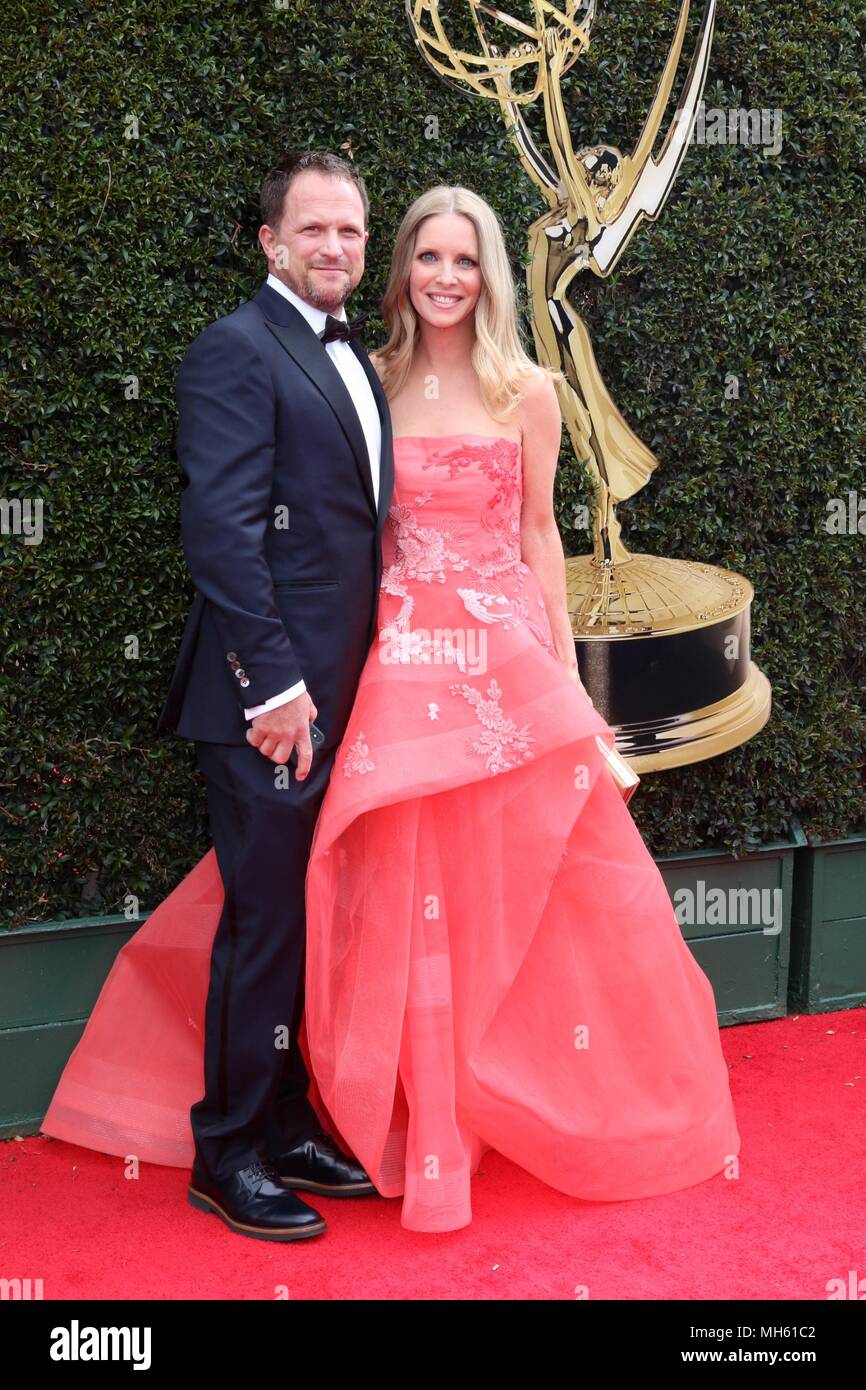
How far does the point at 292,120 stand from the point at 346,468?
3.45 ft

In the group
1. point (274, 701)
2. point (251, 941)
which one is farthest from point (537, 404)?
point (251, 941)

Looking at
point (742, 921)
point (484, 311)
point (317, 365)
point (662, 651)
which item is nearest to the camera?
point (317, 365)

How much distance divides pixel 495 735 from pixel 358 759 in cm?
30

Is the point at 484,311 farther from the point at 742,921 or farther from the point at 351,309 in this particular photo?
the point at 742,921

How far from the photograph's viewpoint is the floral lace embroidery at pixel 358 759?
9.62ft

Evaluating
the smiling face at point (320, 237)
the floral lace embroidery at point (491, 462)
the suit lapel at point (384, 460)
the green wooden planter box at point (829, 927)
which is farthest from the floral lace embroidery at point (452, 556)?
the green wooden planter box at point (829, 927)

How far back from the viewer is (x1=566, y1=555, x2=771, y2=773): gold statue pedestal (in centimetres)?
384

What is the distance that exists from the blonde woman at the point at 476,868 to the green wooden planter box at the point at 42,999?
0.73m

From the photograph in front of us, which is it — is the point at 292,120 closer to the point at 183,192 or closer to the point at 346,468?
the point at 183,192

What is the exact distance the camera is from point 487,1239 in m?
2.95

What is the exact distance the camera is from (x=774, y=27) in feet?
12.6

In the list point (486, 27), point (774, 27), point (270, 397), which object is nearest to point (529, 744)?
point (270, 397)

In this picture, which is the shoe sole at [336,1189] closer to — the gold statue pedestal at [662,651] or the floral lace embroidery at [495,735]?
the floral lace embroidery at [495,735]

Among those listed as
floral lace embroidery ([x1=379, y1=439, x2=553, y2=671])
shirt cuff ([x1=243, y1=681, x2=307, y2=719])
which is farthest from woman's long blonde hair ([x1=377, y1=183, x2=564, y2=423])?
shirt cuff ([x1=243, y1=681, x2=307, y2=719])
